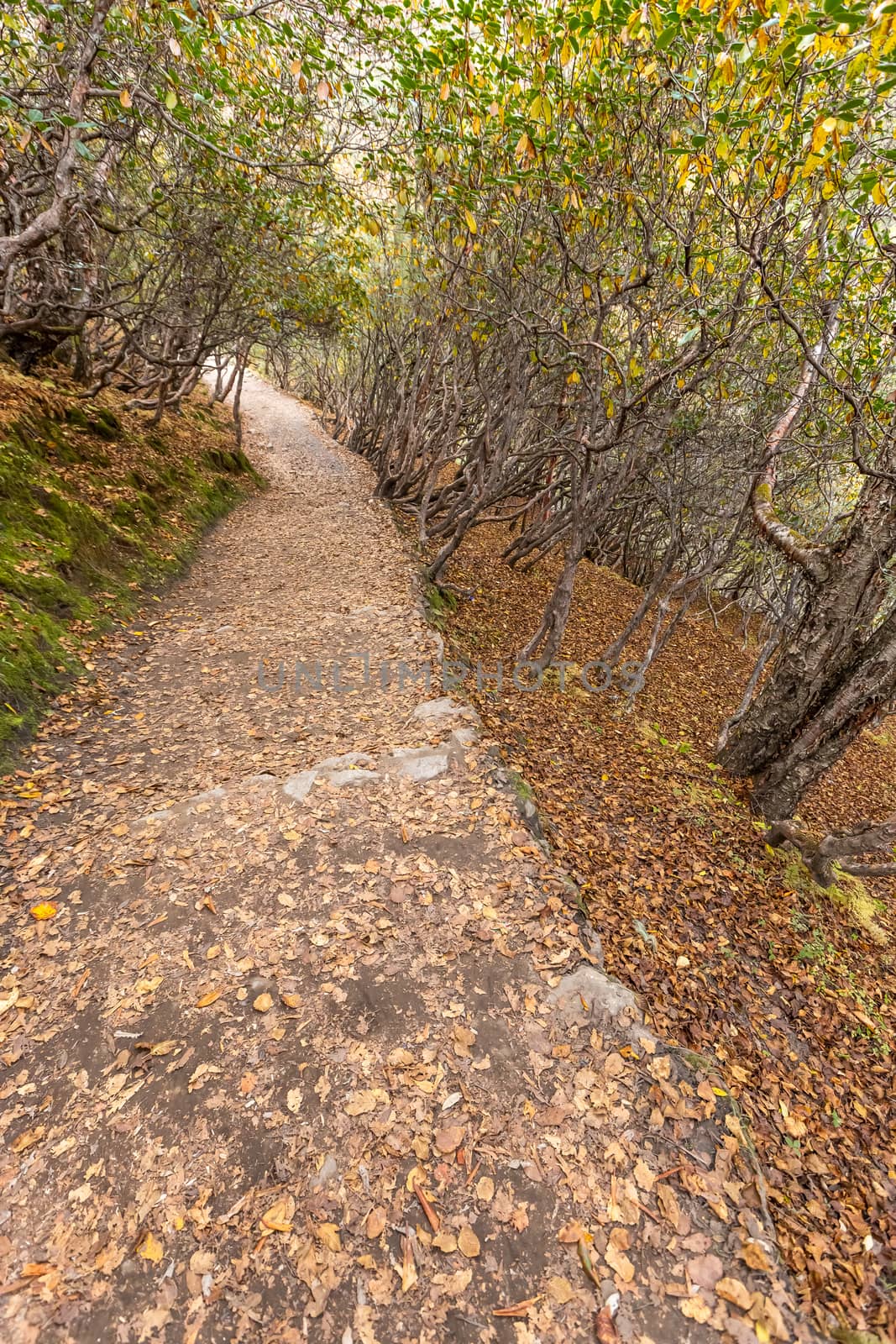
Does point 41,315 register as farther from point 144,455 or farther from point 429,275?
point 429,275

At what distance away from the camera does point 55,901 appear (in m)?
4.96

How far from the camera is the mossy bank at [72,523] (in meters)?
7.02

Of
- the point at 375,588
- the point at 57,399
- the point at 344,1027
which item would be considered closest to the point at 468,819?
the point at 344,1027

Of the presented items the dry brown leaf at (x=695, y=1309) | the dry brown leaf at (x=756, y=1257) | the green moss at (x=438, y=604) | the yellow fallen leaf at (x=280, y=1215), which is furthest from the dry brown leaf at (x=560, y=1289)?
the green moss at (x=438, y=604)

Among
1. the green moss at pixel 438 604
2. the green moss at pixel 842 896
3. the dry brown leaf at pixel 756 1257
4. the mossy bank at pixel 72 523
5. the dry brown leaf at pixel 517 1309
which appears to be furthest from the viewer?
the green moss at pixel 438 604

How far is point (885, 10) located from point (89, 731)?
8.76 meters

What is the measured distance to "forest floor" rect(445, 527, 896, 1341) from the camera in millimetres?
4016

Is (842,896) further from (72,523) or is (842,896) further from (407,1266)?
(72,523)

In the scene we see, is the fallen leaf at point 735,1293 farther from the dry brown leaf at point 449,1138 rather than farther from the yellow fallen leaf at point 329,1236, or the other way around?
the yellow fallen leaf at point 329,1236

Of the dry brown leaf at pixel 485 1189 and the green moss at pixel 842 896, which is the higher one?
the green moss at pixel 842 896

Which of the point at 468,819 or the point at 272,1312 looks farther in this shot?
the point at 468,819

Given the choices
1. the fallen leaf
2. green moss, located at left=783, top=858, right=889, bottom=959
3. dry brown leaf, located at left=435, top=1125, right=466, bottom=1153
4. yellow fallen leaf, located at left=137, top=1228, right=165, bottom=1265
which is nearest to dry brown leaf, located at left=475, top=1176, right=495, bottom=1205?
dry brown leaf, located at left=435, top=1125, right=466, bottom=1153

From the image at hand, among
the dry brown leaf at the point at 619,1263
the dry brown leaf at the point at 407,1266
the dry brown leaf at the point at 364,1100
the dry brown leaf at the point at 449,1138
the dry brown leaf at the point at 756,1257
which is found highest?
the dry brown leaf at the point at 756,1257

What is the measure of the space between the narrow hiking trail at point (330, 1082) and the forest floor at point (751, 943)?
819 millimetres
